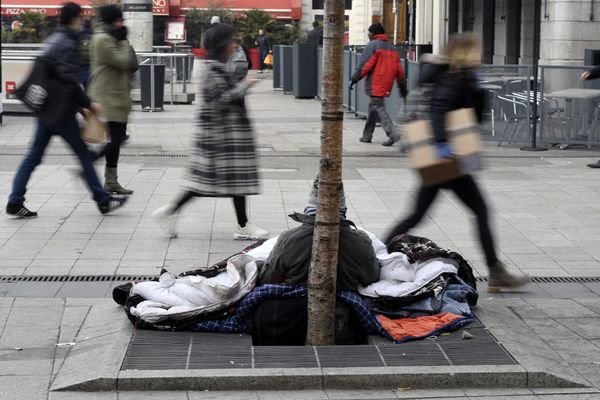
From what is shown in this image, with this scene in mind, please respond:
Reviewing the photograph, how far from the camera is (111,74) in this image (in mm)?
10352

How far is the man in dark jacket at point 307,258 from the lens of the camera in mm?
6062

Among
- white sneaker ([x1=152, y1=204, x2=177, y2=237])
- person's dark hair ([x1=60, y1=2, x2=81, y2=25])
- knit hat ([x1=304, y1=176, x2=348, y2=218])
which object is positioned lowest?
white sneaker ([x1=152, y1=204, x2=177, y2=237])

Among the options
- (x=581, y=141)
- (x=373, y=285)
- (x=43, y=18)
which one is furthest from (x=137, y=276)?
(x=43, y=18)

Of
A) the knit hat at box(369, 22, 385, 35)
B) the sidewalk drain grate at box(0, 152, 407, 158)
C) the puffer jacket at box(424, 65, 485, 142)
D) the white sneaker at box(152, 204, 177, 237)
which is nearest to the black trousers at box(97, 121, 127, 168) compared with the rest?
the white sneaker at box(152, 204, 177, 237)

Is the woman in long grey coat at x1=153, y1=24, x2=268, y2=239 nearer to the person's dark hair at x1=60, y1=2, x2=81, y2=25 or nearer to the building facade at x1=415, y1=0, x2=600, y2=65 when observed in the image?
the person's dark hair at x1=60, y1=2, x2=81, y2=25

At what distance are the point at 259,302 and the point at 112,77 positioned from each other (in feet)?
16.3

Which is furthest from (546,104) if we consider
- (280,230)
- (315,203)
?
(315,203)

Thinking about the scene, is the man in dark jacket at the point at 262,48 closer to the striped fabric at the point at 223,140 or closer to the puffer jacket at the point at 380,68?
the puffer jacket at the point at 380,68

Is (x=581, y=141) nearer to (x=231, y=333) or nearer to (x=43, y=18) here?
(x=231, y=333)

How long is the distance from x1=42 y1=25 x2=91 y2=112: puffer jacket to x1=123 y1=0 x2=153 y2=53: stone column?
1431 cm

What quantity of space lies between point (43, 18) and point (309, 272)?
40.3m

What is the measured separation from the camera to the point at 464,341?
580 centimetres

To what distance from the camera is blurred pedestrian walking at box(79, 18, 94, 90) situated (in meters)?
11.4

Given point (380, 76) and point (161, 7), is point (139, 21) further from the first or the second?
point (161, 7)
